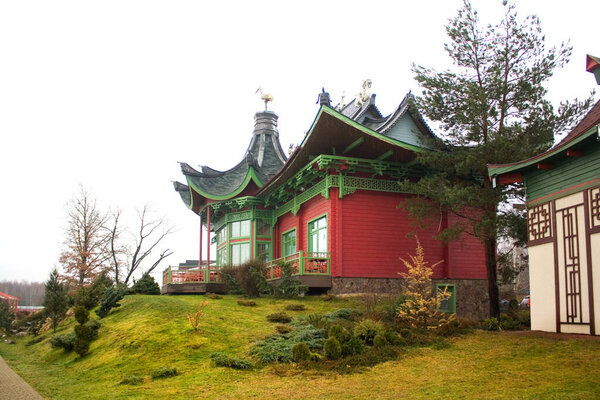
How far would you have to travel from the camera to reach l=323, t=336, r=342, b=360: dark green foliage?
11.9 m

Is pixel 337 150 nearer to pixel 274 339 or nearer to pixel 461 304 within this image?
pixel 461 304

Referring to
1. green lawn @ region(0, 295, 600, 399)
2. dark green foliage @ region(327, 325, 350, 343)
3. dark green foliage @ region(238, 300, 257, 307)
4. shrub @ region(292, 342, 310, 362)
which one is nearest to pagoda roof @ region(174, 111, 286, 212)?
dark green foliage @ region(238, 300, 257, 307)

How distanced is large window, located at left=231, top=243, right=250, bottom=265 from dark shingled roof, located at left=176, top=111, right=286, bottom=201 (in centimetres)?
264

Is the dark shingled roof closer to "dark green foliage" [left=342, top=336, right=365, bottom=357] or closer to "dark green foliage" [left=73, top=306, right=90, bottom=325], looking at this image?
"dark green foliage" [left=73, top=306, right=90, bottom=325]

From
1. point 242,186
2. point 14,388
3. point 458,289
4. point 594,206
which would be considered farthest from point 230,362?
point 242,186

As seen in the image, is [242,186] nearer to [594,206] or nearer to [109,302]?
[109,302]

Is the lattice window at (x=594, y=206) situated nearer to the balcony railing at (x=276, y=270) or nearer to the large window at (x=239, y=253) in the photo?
the balcony railing at (x=276, y=270)

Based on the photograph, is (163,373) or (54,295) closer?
(163,373)

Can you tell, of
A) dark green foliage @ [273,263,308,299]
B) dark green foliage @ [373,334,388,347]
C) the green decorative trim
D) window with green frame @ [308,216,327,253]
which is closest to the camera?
dark green foliage @ [373,334,388,347]

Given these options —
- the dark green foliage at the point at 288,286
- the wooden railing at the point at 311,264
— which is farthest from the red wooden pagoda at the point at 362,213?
the dark green foliage at the point at 288,286

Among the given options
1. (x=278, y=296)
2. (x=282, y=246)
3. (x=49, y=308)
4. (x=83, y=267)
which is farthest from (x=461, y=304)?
(x=83, y=267)

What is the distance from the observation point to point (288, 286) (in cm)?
2041

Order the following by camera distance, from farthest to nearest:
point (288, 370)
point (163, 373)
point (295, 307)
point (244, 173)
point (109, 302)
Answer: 1. point (244, 173)
2. point (109, 302)
3. point (295, 307)
4. point (163, 373)
5. point (288, 370)

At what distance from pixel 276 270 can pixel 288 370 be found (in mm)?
10916
